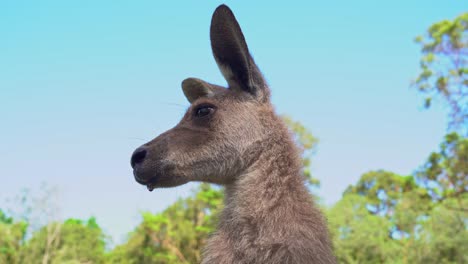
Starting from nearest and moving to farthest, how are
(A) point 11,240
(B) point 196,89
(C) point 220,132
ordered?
(C) point 220,132
(B) point 196,89
(A) point 11,240

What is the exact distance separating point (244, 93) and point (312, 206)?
1055mm

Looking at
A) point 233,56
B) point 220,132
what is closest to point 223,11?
point 233,56

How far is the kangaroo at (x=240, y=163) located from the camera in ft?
11.0

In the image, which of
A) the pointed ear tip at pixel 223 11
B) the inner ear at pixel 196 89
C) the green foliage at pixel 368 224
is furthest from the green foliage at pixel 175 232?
the pointed ear tip at pixel 223 11

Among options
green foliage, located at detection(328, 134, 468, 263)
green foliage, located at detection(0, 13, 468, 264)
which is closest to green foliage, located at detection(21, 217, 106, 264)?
green foliage, located at detection(0, 13, 468, 264)

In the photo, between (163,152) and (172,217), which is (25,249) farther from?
(163,152)

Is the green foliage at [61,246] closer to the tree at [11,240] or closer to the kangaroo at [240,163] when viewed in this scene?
the tree at [11,240]

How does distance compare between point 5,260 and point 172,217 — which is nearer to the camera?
point 172,217

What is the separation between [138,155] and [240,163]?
0.72 meters

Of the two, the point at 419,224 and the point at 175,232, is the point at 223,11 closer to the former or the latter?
the point at 419,224

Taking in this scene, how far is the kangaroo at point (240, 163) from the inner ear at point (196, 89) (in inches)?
0.5

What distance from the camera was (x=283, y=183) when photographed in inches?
143

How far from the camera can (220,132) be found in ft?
13.0

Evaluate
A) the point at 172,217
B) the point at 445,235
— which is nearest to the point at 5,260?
the point at 172,217
